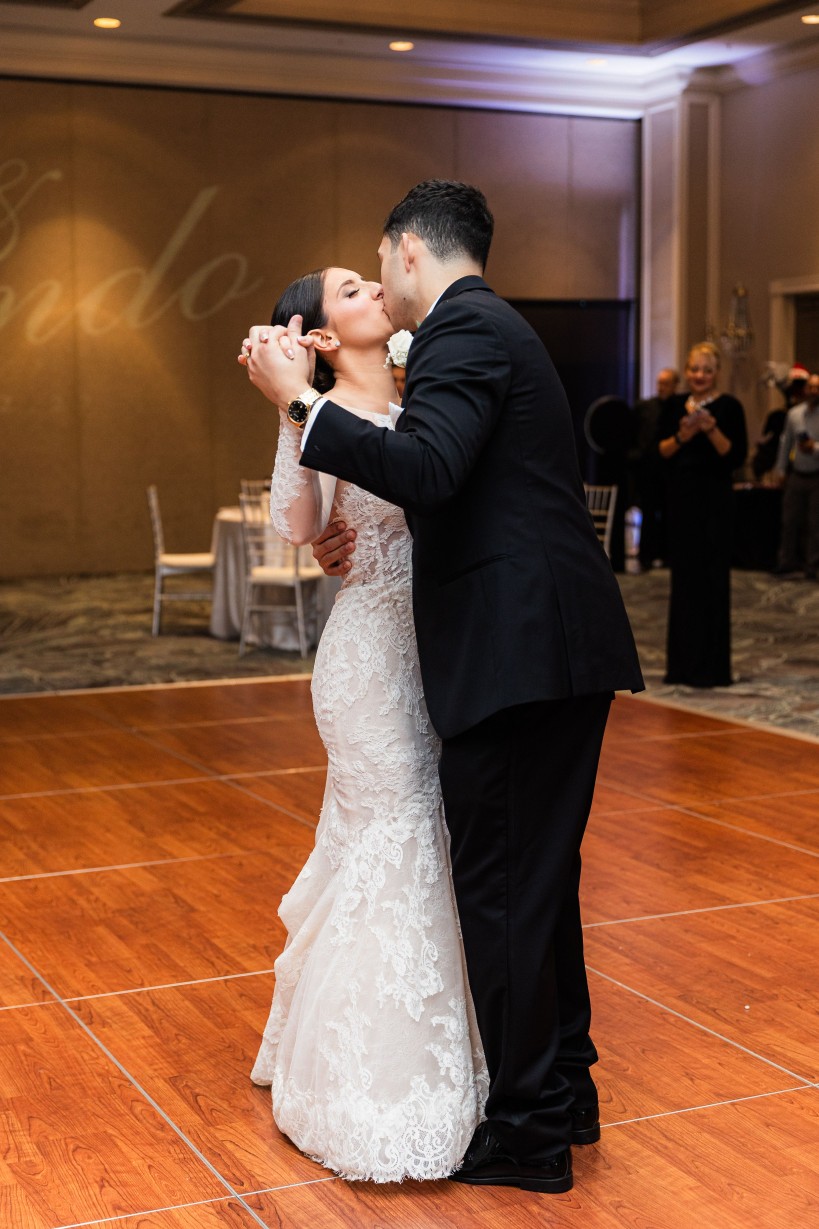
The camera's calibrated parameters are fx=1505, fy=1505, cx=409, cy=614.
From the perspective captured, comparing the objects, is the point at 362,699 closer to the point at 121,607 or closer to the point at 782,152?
the point at 121,607

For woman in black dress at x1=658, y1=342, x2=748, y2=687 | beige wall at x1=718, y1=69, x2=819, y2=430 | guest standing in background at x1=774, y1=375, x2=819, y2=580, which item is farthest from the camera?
beige wall at x1=718, y1=69, x2=819, y2=430

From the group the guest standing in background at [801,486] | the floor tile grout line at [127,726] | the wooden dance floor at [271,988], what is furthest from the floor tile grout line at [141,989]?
the guest standing in background at [801,486]

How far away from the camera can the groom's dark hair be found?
91.4 inches

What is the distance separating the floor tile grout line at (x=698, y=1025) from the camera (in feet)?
9.48

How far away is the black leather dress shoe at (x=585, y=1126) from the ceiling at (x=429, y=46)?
30.7 feet

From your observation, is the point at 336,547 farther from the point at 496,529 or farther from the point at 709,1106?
the point at 709,1106

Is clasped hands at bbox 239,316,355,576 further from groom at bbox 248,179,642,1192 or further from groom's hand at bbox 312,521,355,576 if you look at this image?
groom's hand at bbox 312,521,355,576

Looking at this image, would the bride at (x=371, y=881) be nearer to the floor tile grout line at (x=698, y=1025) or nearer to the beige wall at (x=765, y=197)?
the floor tile grout line at (x=698, y=1025)

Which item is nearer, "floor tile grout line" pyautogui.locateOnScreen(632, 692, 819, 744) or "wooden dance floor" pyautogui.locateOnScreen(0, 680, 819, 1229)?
"wooden dance floor" pyautogui.locateOnScreen(0, 680, 819, 1229)

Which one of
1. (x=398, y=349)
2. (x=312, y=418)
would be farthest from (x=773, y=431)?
(x=312, y=418)

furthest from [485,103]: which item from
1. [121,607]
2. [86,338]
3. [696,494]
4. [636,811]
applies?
[636,811]

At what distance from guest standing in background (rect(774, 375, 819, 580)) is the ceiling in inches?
115

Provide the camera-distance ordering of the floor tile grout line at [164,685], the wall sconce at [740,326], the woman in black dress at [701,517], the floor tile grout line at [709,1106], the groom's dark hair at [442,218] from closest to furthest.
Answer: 1. the groom's dark hair at [442,218]
2. the floor tile grout line at [709,1106]
3. the woman in black dress at [701,517]
4. the floor tile grout line at [164,685]
5. the wall sconce at [740,326]

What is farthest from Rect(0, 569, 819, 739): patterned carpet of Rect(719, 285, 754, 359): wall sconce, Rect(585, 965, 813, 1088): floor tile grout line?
Rect(585, 965, 813, 1088): floor tile grout line
